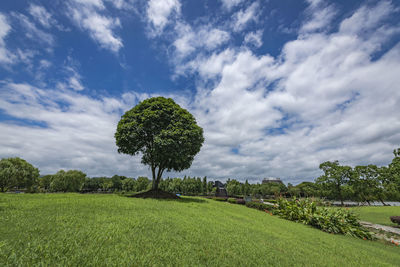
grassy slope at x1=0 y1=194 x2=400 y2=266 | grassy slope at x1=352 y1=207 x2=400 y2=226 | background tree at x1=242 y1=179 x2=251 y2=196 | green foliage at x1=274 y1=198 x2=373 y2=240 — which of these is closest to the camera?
grassy slope at x1=0 y1=194 x2=400 y2=266

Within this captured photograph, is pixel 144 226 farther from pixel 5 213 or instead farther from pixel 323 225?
pixel 323 225

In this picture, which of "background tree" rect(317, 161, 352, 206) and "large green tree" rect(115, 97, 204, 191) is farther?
"background tree" rect(317, 161, 352, 206)

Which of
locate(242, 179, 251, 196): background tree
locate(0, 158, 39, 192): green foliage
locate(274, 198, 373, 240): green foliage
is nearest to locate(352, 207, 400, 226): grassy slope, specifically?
locate(274, 198, 373, 240): green foliage

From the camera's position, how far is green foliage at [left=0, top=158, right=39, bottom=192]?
3086 centimetres

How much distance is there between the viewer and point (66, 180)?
5275cm

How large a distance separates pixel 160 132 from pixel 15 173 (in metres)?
35.1

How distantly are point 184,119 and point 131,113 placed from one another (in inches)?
200

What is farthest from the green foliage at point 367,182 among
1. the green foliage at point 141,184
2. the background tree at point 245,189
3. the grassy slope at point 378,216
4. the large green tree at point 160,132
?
the green foliage at point 141,184

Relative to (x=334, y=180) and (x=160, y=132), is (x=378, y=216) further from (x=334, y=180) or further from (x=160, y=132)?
(x=160, y=132)

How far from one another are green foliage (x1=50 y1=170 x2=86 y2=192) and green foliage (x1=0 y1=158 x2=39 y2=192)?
16.7 meters

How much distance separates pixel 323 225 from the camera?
10836 mm

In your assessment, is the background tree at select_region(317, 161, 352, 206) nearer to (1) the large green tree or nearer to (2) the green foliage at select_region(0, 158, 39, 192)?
(1) the large green tree

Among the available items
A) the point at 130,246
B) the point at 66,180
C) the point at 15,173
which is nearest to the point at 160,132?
the point at 130,246

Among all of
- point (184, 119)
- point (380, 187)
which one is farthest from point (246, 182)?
point (184, 119)
